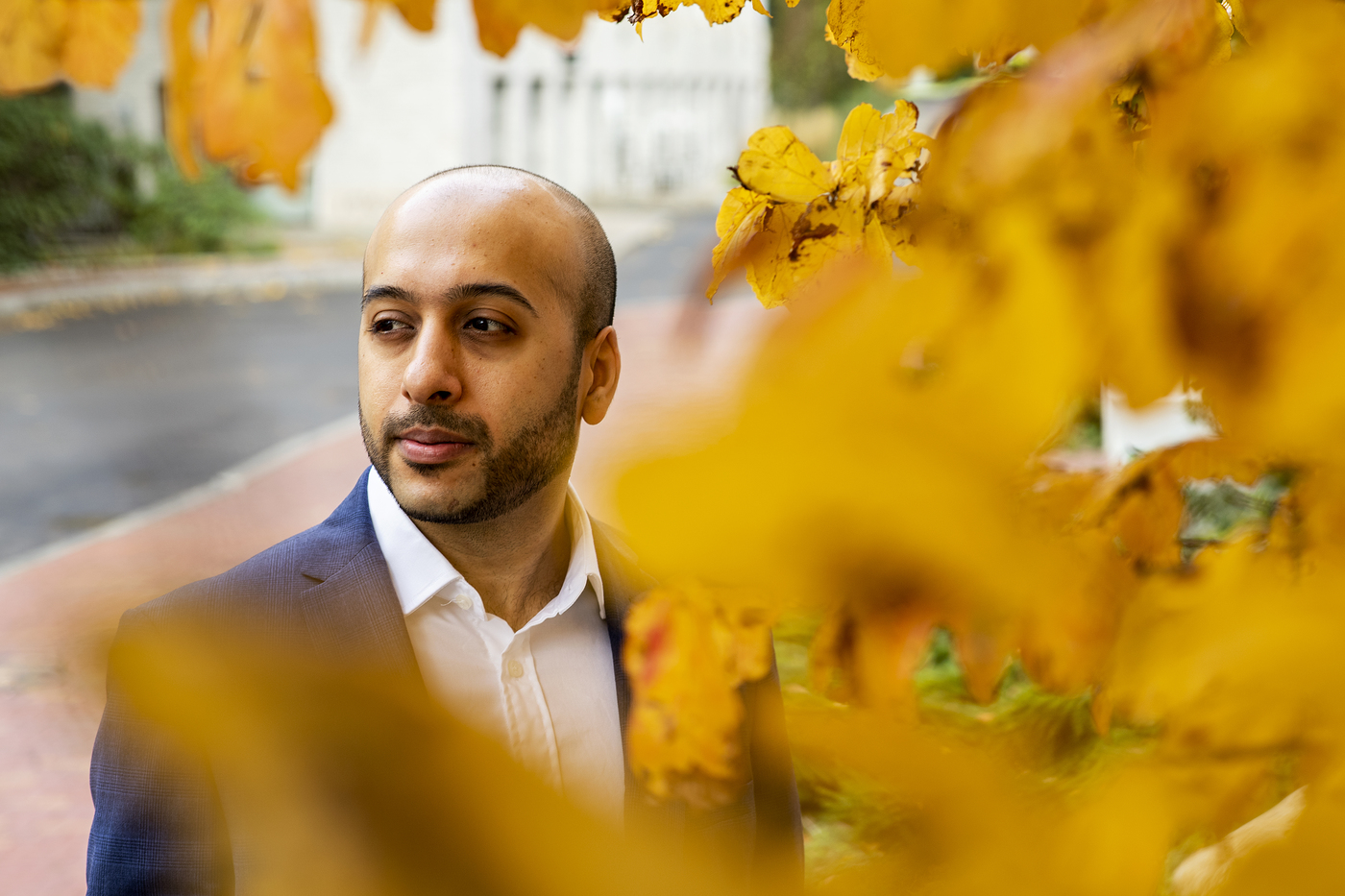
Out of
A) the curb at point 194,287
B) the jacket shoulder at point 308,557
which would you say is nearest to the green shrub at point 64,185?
the curb at point 194,287

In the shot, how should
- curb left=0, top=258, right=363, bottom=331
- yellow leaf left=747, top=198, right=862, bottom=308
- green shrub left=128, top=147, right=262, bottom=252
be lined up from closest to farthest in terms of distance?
yellow leaf left=747, top=198, right=862, bottom=308, curb left=0, top=258, right=363, bottom=331, green shrub left=128, top=147, right=262, bottom=252

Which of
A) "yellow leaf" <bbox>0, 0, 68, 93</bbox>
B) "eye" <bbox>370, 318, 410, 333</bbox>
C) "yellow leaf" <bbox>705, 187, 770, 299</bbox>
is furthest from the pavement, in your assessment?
"yellow leaf" <bbox>0, 0, 68, 93</bbox>

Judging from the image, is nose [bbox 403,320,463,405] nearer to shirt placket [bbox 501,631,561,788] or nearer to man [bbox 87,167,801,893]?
man [bbox 87,167,801,893]

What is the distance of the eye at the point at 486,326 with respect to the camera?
0.62m

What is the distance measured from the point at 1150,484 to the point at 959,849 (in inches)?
16.3

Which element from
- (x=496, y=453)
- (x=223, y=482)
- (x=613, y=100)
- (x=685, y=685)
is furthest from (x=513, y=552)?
(x=223, y=482)

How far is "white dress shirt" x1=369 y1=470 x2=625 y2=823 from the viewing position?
748mm

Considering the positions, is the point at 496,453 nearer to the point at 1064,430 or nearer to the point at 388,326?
the point at 388,326

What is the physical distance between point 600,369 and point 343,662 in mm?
648

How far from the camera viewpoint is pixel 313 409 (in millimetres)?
5719

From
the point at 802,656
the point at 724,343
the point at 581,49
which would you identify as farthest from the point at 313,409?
the point at 724,343

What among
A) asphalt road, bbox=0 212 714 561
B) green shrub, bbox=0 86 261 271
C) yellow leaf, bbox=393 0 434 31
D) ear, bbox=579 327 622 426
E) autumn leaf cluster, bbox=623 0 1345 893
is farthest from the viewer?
asphalt road, bbox=0 212 714 561

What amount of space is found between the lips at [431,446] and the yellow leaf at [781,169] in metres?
0.21

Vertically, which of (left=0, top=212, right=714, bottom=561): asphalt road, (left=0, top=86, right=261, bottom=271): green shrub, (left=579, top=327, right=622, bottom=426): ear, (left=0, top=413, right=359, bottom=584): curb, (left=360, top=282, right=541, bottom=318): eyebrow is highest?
(left=360, top=282, right=541, bottom=318): eyebrow
